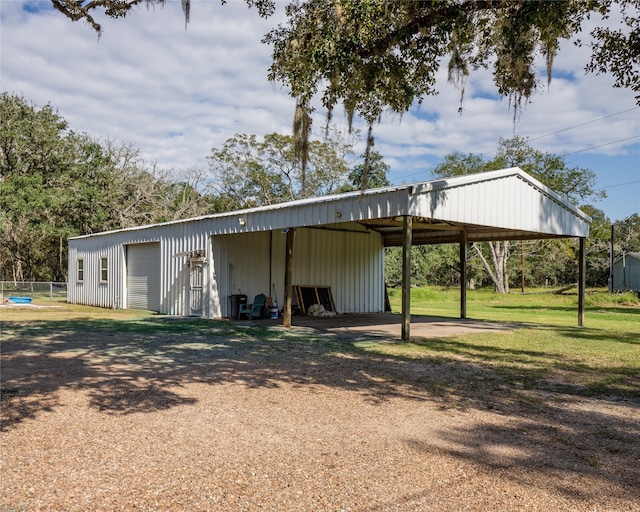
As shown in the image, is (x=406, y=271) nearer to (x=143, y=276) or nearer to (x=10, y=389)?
(x=10, y=389)

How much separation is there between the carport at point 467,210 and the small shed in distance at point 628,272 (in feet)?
113

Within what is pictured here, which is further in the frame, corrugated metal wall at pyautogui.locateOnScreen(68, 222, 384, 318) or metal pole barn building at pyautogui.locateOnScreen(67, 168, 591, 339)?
corrugated metal wall at pyautogui.locateOnScreen(68, 222, 384, 318)

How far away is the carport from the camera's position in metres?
10.3

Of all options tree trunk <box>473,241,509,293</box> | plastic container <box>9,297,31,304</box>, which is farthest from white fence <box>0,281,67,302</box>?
tree trunk <box>473,241,509,293</box>

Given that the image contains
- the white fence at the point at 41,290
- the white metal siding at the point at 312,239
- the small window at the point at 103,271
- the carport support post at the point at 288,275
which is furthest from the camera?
the white fence at the point at 41,290

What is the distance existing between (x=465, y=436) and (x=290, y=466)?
5.24ft

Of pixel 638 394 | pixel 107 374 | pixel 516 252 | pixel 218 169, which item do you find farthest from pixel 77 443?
pixel 516 252

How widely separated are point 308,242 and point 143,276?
5.92 m

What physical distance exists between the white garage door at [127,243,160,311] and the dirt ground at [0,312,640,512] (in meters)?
9.96

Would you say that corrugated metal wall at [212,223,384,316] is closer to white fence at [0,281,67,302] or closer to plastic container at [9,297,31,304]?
plastic container at [9,297,31,304]

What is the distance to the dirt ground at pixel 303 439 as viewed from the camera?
3.17 m

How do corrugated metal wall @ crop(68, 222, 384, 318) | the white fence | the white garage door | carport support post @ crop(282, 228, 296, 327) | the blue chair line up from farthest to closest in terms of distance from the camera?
1. the white fence
2. the white garage door
3. corrugated metal wall @ crop(68, 222, 384, 318)
4. the blue chair
5. carport support post @ crop(282, 228, 296, 327)

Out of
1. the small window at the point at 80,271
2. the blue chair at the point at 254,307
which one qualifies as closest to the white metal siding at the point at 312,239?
the small window at the point at 80,271

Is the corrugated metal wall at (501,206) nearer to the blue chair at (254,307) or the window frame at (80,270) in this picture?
the blue chair at (254,307)
